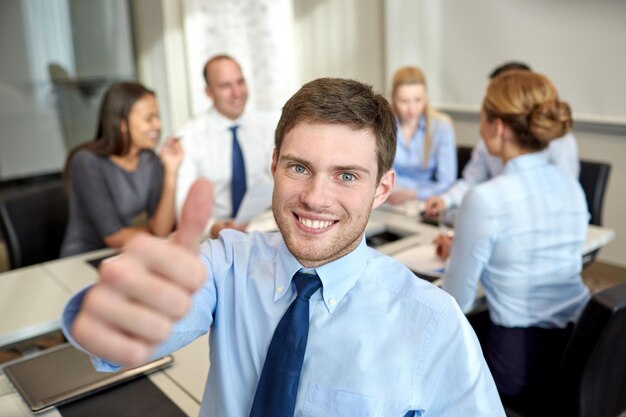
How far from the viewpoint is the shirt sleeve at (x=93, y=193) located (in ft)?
7.89

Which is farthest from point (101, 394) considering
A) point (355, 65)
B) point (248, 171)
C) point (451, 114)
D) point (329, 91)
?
point (355, 65)

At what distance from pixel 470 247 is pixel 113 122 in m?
1.55

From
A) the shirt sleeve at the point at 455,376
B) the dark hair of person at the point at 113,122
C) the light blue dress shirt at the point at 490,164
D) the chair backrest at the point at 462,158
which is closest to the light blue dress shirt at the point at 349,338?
the shirt sleeve at the point at 455,376

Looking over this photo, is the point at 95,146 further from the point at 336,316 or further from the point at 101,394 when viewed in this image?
the point at 336,316

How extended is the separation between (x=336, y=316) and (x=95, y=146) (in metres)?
1.74

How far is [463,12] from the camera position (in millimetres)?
4195

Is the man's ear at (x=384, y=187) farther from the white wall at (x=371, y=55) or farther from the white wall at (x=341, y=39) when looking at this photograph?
the white wall at (x=341, y=39)

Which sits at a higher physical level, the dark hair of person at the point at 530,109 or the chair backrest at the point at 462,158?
the dark hair of person at the point at 530,109

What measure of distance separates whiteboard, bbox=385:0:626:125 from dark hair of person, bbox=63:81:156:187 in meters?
2.53

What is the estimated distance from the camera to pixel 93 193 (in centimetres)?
241

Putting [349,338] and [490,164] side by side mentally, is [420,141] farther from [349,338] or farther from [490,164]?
[349,338]

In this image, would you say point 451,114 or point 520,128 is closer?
point 520,128

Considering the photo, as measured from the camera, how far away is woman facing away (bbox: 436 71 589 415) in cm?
182

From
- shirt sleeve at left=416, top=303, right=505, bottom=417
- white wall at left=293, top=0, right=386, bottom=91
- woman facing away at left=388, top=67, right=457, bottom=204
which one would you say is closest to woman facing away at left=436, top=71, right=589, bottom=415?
shirt sleeve at left=416, top=303, right=505, bottom=417
